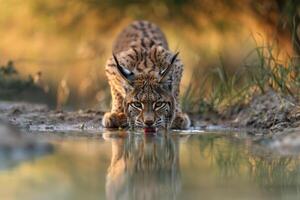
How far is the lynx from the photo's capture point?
8906mm

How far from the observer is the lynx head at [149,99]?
29.0ft

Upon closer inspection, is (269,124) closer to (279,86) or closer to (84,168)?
(279,86)

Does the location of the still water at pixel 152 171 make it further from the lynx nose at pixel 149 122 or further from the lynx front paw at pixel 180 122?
→ the lynx front paw at pixel 180 122

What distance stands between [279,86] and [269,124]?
1.94 ft

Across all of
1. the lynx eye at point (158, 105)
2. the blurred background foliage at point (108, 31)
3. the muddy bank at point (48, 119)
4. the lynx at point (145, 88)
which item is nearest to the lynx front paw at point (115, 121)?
the lynx at point (145, 88)

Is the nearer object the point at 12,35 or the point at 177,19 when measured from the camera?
the point at 177,19

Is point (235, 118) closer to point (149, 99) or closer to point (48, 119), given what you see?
point (149, 99)

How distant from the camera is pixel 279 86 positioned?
376 inches

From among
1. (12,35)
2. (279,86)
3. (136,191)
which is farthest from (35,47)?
(136,191)

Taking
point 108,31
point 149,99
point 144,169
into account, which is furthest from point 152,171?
point 108,31

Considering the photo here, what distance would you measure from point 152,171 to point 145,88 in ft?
9.52

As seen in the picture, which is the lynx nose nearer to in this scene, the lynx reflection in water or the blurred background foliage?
the lynx reflection in water

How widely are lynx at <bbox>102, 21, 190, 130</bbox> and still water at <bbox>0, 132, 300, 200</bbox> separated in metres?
0.87

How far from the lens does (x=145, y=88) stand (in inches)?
355
